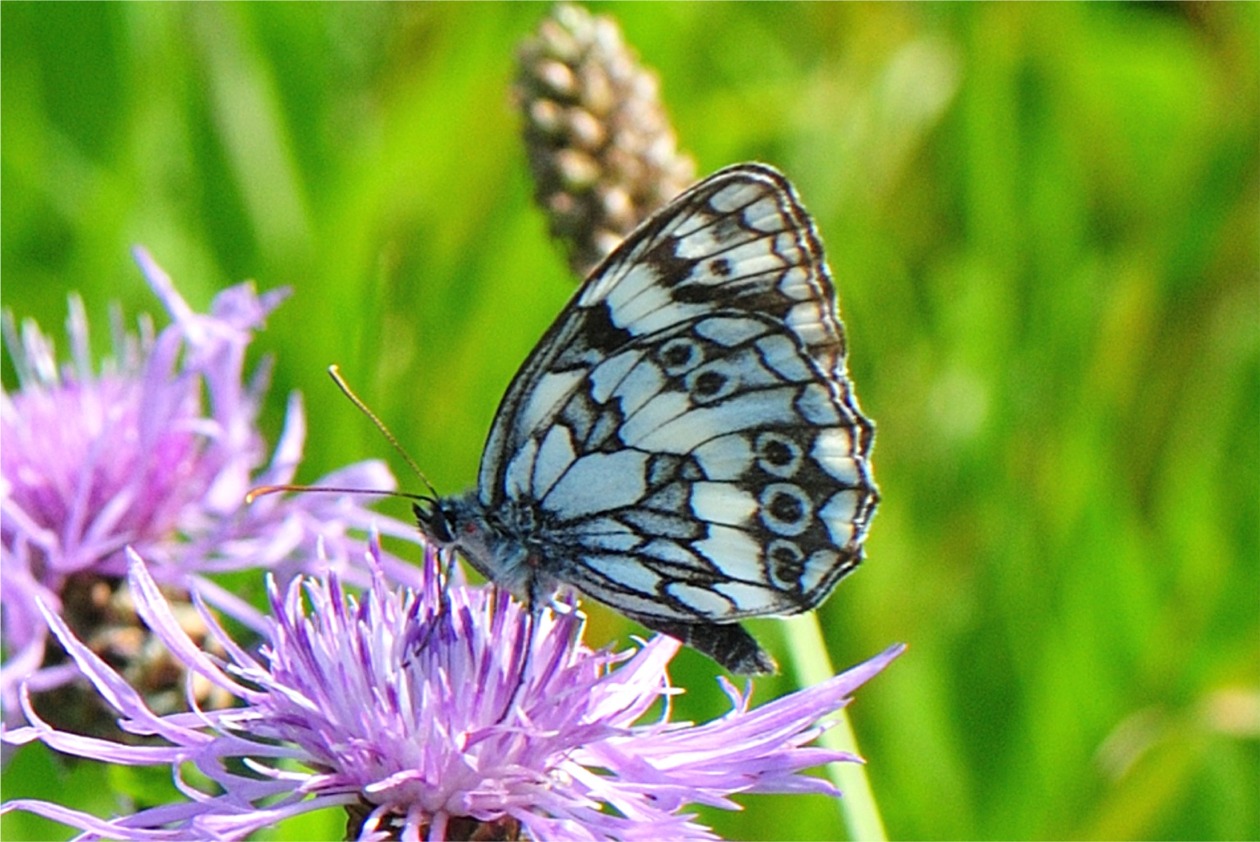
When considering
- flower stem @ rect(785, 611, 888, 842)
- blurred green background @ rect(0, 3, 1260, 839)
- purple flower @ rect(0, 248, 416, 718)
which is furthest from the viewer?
blurred green background @ rect(0, 3, 1260, 839)

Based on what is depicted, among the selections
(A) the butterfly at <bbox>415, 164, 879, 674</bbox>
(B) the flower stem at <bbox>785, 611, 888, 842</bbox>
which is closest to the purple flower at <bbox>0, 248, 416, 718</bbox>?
(A) the butterfly at <bbox>415, 164, 879, 674</bbox>

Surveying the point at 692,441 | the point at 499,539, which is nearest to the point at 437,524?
the point at 499,539

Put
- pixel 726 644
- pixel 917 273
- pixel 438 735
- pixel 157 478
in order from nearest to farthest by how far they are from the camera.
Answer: pixel 438 735 < pixel 726 644 < pixel 157 478 < pixel 917 273

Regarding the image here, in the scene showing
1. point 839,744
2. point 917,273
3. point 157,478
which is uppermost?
point 917,273

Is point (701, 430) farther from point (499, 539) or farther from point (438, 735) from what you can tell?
point (438, 735)

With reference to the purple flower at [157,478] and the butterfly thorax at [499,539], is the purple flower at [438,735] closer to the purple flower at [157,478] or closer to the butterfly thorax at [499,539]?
the butterfly thorax at [499,539]

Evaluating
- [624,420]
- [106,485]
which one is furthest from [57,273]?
[624,420]

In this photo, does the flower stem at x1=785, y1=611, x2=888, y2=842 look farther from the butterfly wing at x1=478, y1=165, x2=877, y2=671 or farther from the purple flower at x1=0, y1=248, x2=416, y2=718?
the purple flower at x1=0, y1=248, x2=416, y2=718
